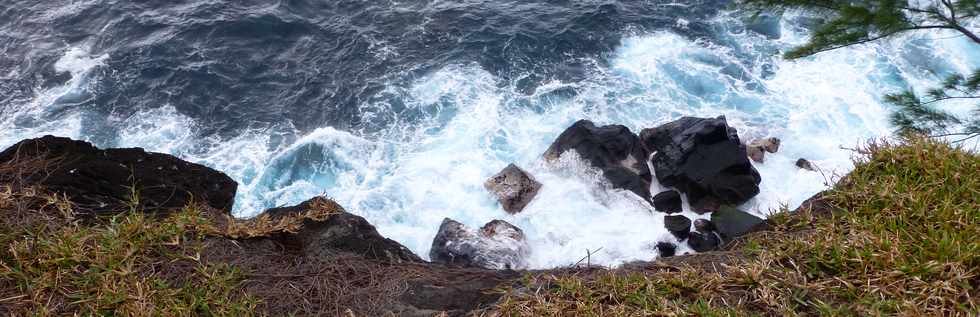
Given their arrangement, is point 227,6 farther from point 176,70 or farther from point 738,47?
point 738,47

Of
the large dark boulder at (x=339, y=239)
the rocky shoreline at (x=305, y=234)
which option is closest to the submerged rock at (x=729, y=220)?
the rocky shoreline at (x=305, y=234)

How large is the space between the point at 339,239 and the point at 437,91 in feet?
27.0

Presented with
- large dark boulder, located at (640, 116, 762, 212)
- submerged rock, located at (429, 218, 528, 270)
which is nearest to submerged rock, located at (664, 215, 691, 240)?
large dark boulder, located at (640, 116, 762, 212)

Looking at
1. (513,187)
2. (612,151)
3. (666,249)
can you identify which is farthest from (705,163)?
(513,187)

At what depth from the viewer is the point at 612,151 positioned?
1125cm

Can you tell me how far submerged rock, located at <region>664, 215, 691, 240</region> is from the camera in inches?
379

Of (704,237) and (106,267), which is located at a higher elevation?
(106,267)

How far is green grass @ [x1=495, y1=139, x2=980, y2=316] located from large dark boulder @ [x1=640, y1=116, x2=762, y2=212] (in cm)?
516

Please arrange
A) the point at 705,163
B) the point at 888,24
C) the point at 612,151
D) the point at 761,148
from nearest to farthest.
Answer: the point at 888,24
the point at 705,163
the point at 612,151
the point at 761,148

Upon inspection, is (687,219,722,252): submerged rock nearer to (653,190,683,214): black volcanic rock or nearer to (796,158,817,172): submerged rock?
(653,190,683,214): black volcanic rock

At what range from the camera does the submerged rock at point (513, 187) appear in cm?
1071

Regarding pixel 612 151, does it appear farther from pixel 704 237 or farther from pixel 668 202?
pixel 704 237

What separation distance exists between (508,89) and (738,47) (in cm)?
512

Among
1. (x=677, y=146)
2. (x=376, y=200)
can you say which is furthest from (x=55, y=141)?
(x=677, y=146)
